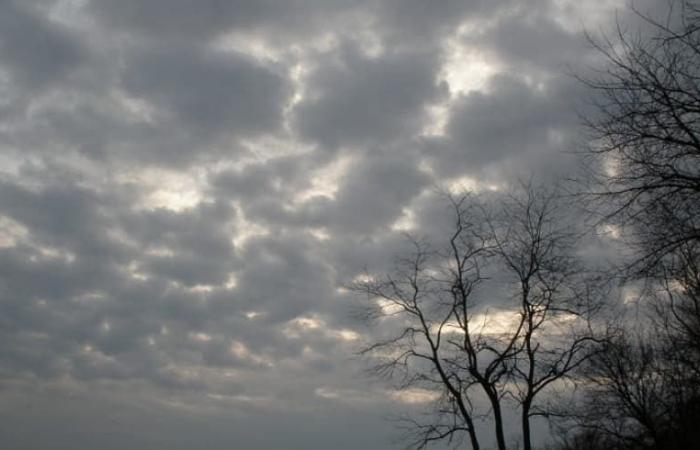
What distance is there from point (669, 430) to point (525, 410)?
1813cm

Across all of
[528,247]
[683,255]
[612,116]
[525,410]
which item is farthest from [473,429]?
[612,116]

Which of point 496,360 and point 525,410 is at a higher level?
point 496,360

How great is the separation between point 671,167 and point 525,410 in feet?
47.0

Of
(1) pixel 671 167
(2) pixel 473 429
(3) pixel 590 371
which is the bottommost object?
(2) pixel 473 429

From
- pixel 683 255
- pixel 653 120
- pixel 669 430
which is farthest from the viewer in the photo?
pixel 669 430

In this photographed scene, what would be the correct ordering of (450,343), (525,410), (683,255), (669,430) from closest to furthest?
(683,255) < (525,410) < (450,343) < (669,430)

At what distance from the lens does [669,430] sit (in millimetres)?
35125

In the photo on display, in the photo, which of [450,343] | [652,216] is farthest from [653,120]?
[450,343]

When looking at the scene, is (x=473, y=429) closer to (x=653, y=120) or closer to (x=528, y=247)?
(x=528, y=247)

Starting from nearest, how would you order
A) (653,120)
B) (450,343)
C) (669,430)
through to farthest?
(653,120) < (450,343) < (669,430)

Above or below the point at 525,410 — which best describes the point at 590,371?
above

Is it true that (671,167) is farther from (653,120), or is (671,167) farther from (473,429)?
(473,429)

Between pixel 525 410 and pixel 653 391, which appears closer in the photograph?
pixel 525 410

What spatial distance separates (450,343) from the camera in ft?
77.9
